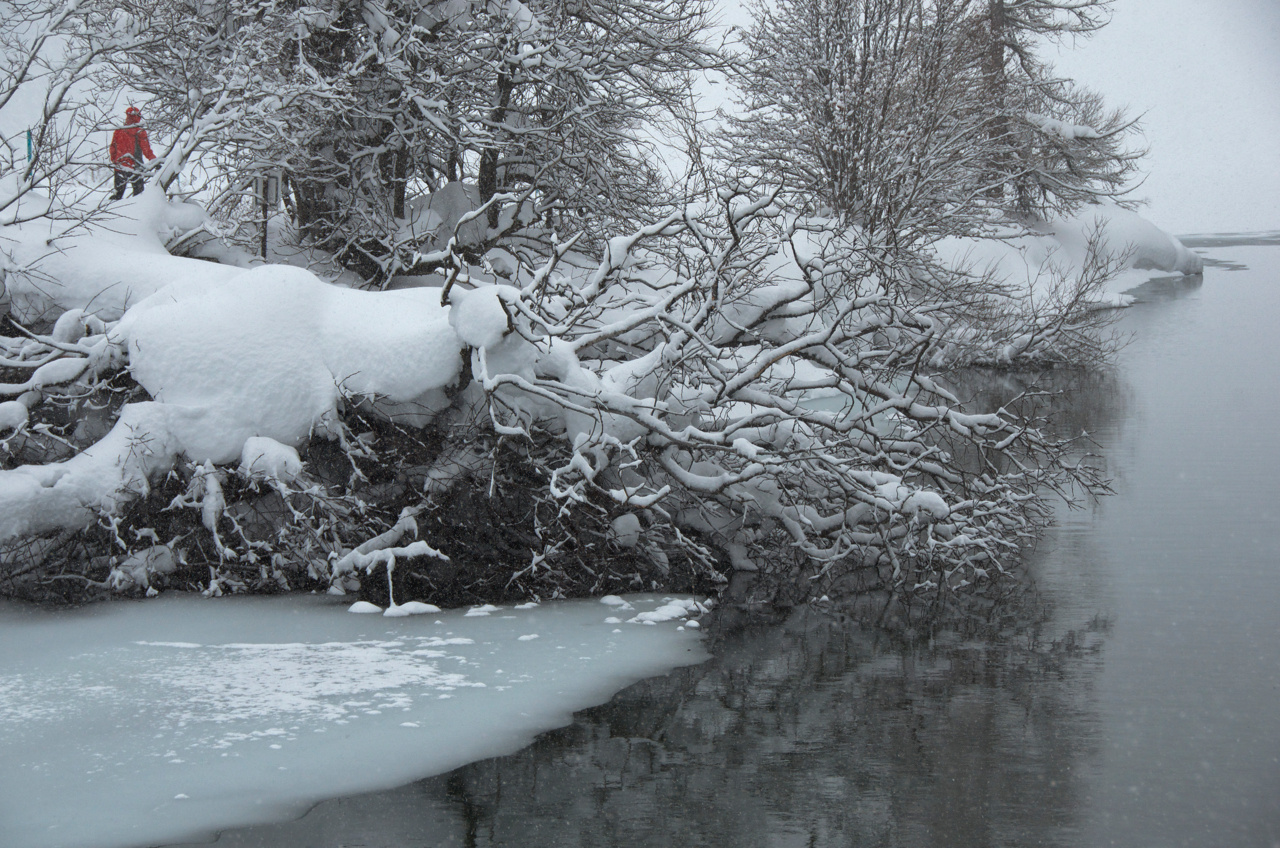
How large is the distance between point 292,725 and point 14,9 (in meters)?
8.13

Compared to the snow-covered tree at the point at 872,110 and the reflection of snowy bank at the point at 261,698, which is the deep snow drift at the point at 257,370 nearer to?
the reflection of snowy bank at the point at 261,698

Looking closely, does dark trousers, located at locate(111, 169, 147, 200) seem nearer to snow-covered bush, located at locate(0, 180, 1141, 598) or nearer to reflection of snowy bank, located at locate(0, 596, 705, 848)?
snow-covered bush, located at locate(0, 180, 1141, 598)

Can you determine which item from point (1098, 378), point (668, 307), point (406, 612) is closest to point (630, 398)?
point (668, 307)

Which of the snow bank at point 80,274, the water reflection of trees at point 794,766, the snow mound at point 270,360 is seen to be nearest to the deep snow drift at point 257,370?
the snow mound at point 270,360

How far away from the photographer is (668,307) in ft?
27.0

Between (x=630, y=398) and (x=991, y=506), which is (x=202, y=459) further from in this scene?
(x=991, y=506)

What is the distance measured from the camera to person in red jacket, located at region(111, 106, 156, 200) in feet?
37.8

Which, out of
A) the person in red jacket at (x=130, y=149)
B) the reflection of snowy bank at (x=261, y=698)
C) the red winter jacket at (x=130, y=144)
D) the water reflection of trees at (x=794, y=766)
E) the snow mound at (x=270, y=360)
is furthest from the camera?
the red winter jacket at (x=130, y=144)

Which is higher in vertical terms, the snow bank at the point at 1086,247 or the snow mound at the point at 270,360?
the snow bank at the point at 1086,247

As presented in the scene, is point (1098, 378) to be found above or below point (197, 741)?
above

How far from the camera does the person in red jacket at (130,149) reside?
11.5 meters

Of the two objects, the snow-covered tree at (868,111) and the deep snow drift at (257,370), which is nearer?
the deep snow drift at (257,370)

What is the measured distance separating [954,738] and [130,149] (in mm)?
12131

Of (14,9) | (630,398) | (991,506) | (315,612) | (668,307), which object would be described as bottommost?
(315,612)
